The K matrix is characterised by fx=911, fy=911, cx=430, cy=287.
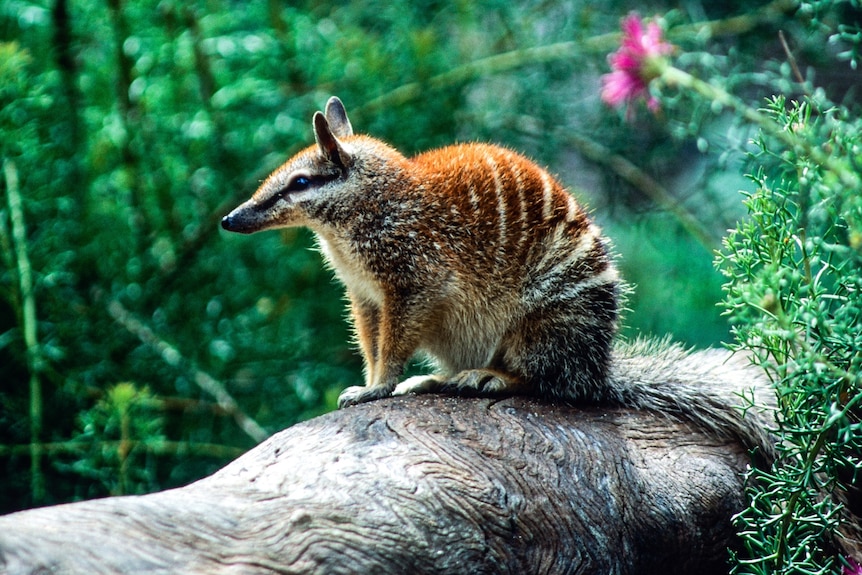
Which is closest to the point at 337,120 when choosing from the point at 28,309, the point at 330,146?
the point at 330,146

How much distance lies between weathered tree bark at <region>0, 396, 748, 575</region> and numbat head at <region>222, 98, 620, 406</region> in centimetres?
15

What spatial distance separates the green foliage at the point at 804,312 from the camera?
1417 millimetres

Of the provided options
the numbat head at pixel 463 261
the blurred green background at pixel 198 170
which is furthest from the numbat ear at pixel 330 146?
the blurred green background at pixel 198 170

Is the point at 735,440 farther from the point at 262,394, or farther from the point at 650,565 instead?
the point at 262,394

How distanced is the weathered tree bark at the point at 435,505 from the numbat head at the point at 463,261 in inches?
6.0

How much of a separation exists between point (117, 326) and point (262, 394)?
68 centimetres

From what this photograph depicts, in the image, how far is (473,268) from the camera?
7.82 feet

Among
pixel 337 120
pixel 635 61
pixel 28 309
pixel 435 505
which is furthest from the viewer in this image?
pixel 28 309

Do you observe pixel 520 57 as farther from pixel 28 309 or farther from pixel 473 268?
pixel 28 309

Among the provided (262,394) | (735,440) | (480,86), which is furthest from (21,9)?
(735,440)

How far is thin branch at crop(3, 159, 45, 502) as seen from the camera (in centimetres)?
298

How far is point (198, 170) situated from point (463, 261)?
1.80 m

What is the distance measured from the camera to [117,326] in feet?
11.6

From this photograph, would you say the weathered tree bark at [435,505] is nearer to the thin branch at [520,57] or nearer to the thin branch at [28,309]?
the thin branch at [28,309]
